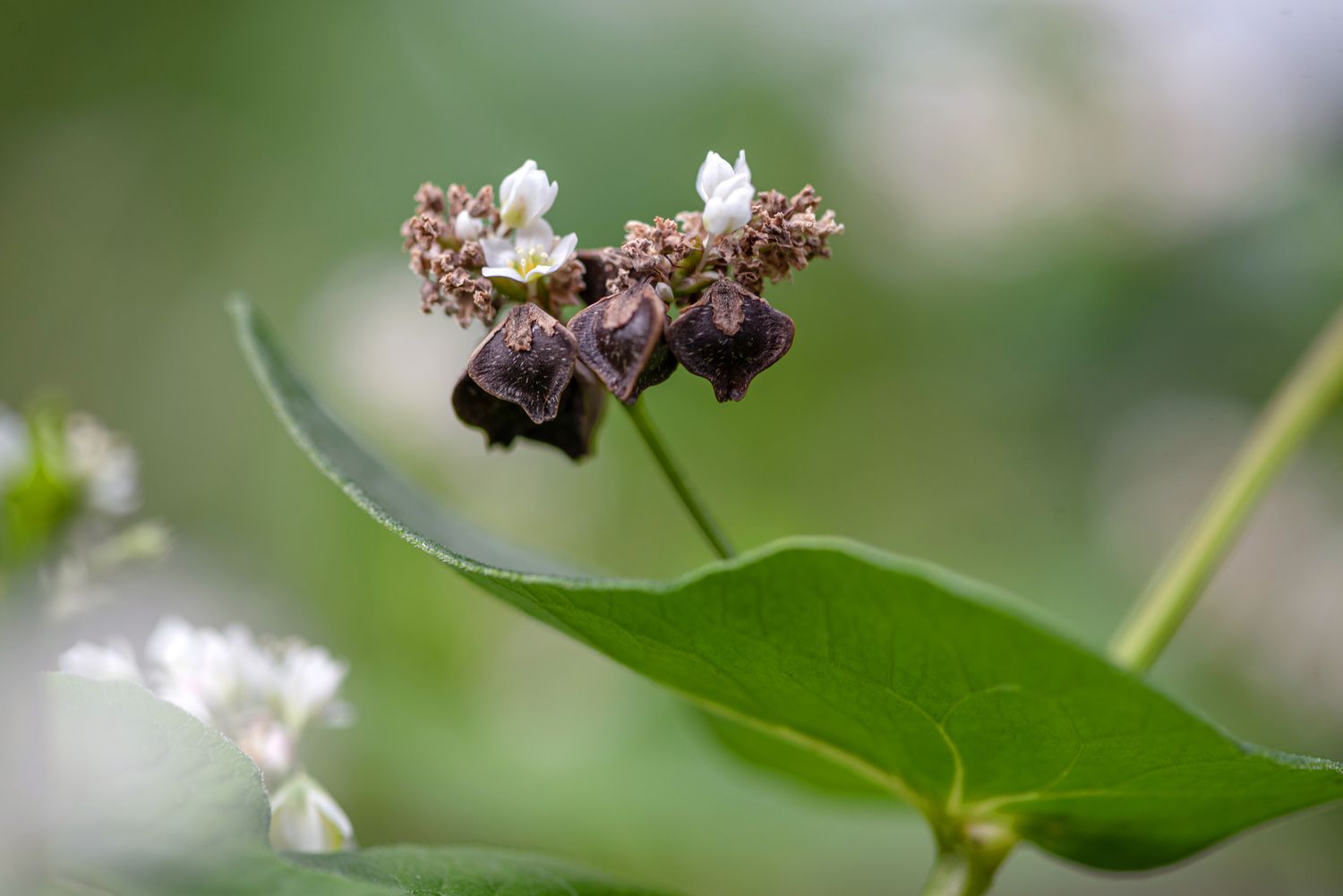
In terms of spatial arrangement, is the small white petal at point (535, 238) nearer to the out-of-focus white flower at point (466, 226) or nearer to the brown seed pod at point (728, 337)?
the out-of-focus white flower at point (466, 226)

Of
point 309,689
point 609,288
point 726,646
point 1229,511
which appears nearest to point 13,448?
point 309,689

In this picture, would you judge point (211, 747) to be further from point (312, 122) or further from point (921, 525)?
point (312, 122)

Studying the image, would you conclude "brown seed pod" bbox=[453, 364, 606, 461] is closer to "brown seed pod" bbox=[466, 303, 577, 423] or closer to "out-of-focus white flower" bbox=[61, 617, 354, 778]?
"brown seed pod" bbox=[466, 303, 577, 423]

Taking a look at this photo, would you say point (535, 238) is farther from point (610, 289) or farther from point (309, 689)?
point (309, 689)

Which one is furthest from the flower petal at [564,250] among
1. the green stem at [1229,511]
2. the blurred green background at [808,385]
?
the blurred green background at [808,385]

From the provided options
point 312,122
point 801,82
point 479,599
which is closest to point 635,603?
point 479,599

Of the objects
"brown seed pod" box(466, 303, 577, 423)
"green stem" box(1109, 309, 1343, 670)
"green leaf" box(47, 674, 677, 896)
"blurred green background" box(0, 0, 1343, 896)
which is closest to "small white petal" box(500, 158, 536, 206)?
"brown seed pod" box(466, 303, 577, 423)
